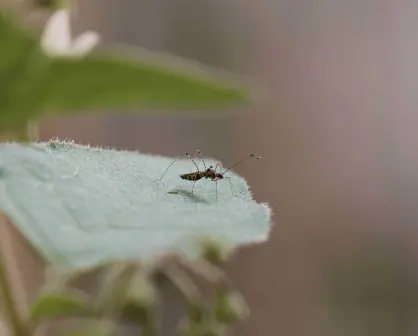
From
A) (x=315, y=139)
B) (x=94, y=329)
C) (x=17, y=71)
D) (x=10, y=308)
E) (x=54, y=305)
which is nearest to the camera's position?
(x=17, y=71)

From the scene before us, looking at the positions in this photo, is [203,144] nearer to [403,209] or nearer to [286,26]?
[286,26]

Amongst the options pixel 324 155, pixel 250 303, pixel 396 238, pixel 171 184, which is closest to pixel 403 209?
pixel 396 238

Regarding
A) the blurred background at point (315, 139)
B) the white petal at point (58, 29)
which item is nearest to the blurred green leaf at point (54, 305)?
the white petal at point (58, 29)

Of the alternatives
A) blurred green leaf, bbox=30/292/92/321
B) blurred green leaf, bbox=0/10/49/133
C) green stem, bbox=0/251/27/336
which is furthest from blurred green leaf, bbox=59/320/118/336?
blurred green leaf, bbox=0/10/49/133

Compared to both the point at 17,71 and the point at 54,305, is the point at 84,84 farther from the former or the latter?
the point at 54,305

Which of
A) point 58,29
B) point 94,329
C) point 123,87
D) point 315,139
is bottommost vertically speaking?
point 123,87

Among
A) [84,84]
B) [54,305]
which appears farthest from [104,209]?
[54,305]

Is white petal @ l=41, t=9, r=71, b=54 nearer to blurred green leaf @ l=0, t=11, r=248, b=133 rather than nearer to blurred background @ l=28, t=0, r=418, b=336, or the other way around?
blurred green leaf @ l=0, t=11, r=248, b=133
